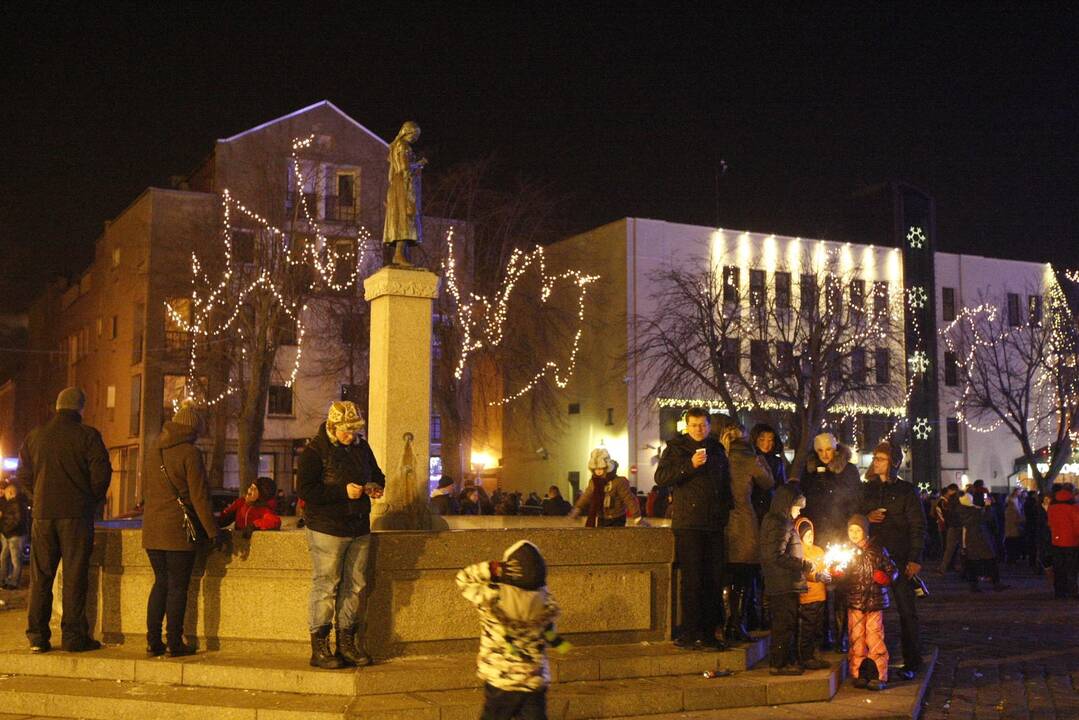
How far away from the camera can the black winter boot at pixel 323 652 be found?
920 centimetres

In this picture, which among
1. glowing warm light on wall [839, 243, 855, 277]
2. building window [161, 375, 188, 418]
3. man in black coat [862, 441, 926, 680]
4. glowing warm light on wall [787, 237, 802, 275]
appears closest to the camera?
man in black coat [862, 441, 926, 680]

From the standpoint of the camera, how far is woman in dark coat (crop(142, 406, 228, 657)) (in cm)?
970

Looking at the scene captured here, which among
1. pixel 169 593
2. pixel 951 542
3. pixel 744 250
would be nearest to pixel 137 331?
pixel 744 250

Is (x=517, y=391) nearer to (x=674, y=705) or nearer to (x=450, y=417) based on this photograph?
(x=450, y=417)

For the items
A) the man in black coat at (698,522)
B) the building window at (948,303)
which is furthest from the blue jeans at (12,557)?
the building window at (948,303)

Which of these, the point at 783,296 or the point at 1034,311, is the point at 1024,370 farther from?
the point at 783,296

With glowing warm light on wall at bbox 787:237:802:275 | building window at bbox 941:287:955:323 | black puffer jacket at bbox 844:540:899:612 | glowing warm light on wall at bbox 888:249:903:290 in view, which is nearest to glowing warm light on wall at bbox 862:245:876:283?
glowing warm light on wall at bbox 888:249:903:290

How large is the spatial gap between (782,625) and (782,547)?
67 centimetres

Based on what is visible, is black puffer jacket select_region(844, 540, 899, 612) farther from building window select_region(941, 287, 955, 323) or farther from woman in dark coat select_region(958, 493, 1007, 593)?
building window select_region(941, 287, 955, 323)

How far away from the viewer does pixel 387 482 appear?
1166 cm

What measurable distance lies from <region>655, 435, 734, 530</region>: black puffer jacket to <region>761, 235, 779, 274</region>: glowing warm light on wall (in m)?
38.6

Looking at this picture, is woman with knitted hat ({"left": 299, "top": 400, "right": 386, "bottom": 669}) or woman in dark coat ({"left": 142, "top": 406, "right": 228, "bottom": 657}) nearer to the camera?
woman with knitted hat ({"left": 299, "top": 400, "right": 386, "bottom": 669})

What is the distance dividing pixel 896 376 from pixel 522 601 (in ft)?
143

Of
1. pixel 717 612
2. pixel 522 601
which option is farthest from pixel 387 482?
pixel 522 601
